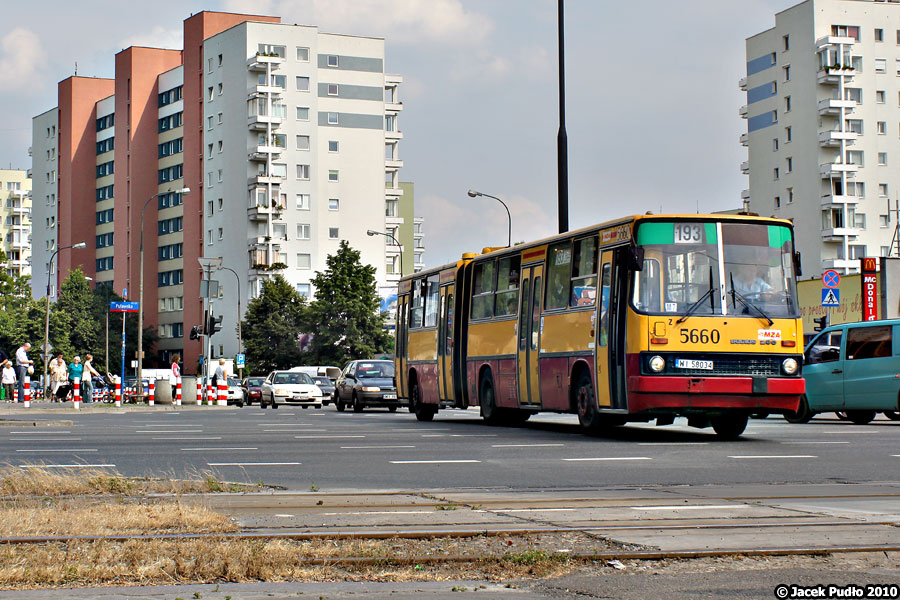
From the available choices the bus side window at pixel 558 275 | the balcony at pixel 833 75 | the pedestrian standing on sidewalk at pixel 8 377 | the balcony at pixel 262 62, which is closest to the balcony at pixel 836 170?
the balcony at pixel 833 75

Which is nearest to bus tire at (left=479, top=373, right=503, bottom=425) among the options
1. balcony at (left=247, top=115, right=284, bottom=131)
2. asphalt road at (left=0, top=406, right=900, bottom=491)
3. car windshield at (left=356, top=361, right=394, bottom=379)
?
asphalt road at (left=0, top=406, right=900, bottom=491)

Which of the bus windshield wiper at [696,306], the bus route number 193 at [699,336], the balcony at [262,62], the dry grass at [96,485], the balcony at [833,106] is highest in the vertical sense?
the balcony at [262,62]

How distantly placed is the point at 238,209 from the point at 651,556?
4144 inches

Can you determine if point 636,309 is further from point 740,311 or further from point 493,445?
point 493,445

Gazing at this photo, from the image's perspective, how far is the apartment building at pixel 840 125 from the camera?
93.9m

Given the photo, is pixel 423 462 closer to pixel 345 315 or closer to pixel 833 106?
pixel 345 315

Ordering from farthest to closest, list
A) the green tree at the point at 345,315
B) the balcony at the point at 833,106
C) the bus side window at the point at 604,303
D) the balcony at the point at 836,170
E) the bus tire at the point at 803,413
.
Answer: the balcony at the point at 836,170
the balcony at the point at 833,106
the green tree at the point at 345,315
the bus tire at the point at 803,413
the bus side window at the point at 604,303

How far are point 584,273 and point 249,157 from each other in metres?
89.3

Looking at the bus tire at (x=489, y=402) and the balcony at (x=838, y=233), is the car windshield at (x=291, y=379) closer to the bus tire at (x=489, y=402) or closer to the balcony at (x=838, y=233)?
the bus tire at (x=489, y=402)

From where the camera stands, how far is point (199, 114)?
116562 mm

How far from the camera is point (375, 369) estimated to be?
4184 centimetres

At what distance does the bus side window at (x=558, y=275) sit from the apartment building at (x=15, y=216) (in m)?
170

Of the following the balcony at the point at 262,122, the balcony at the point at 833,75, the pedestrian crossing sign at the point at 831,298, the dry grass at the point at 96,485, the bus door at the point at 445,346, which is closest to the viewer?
the dry grass at the point at 96,485

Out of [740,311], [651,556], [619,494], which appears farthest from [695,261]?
[651,556]
